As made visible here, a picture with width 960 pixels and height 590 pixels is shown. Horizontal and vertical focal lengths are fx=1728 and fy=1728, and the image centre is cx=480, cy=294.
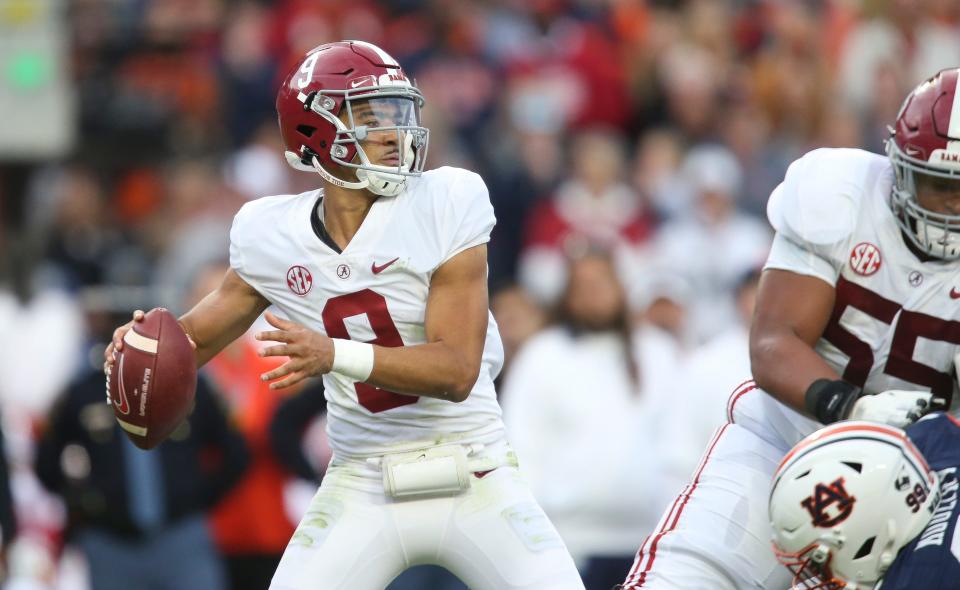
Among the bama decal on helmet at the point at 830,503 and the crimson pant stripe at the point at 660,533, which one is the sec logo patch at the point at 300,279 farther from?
the bama decal on helmet at the point at 830,503

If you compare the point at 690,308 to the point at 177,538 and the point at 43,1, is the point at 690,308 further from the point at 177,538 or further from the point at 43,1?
the point at 43,1

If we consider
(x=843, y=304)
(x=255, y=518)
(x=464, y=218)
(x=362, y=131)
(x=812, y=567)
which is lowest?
(x=255, y=518)

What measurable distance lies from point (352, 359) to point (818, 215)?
1.30 metres

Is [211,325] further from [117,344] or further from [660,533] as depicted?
[660,533]

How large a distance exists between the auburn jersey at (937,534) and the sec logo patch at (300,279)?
1619 mm

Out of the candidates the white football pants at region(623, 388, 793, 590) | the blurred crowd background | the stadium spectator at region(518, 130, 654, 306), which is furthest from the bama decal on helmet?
the stadium spectator at region(518, 130, 654, 306)

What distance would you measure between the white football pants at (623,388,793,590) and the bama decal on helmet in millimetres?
659

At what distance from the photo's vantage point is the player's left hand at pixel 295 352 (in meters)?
4.24

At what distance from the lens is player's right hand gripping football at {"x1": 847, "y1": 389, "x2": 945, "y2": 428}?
4230mm

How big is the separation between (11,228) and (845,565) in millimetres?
8125

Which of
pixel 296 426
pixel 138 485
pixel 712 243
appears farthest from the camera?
pixel 712 243

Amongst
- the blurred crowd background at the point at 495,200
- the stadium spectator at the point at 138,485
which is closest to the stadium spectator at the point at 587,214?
the blurred crowd background at the point at 495,200

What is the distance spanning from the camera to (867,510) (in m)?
4.00

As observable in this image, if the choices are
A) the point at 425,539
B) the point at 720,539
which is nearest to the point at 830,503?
the point at 720,539
